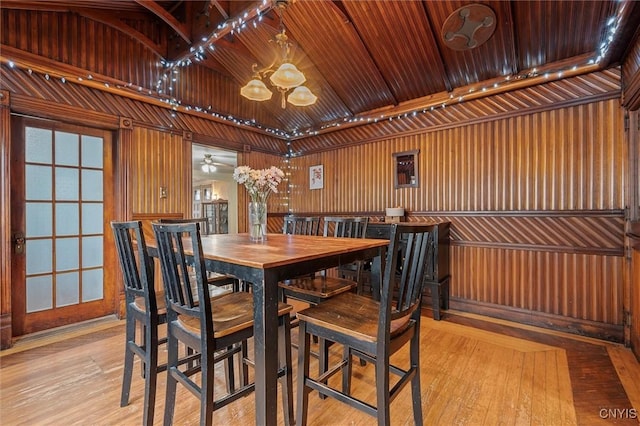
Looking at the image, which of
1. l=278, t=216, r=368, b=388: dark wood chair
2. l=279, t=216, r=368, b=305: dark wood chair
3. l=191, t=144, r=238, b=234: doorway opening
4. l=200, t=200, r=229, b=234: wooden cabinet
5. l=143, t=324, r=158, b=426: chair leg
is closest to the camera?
l=143, t=324, r=158, b=426: chair leg

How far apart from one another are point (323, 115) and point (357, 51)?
4.80 feet

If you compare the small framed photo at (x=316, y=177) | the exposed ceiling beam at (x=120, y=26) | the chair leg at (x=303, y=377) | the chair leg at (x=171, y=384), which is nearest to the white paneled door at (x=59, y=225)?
the exposed ceiling beam at (x=120, y=26)

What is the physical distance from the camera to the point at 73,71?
10.7ft

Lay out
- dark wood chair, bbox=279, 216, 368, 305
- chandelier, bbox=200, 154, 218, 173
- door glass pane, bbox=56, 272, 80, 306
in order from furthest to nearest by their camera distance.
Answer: chandelier, bbox=200, 154, 218, 173 → door glass pane, bbox=56, 272, 80, 306 → dark wood chair, bbox=279, 216, 368, 305

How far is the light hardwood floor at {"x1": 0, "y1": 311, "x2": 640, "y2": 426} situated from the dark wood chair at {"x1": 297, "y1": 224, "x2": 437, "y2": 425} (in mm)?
490

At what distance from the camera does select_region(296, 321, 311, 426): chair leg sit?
1.60 metres

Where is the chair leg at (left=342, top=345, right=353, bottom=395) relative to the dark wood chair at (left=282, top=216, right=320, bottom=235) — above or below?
below

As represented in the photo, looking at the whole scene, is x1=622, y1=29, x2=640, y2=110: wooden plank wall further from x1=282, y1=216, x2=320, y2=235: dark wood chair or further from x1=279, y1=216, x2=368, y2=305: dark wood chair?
x1=282, y1=216, x2=320, y2=235: dark wood chair

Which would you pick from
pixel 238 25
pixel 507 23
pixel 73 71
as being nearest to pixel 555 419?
pixel 507 23

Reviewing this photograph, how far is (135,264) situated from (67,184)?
97.8 inches

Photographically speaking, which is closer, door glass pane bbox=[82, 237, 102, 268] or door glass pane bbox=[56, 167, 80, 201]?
door glass pane bbox=[56, 167, 80, 201]

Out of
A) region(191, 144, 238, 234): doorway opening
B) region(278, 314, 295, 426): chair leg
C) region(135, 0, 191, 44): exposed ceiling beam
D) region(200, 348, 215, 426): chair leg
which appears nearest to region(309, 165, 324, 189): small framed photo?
region(191, 144, 238, 234): doorway opening

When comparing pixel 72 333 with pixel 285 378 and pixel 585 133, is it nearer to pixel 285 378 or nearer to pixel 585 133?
pixel 285 378

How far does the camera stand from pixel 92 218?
362 centimetres
